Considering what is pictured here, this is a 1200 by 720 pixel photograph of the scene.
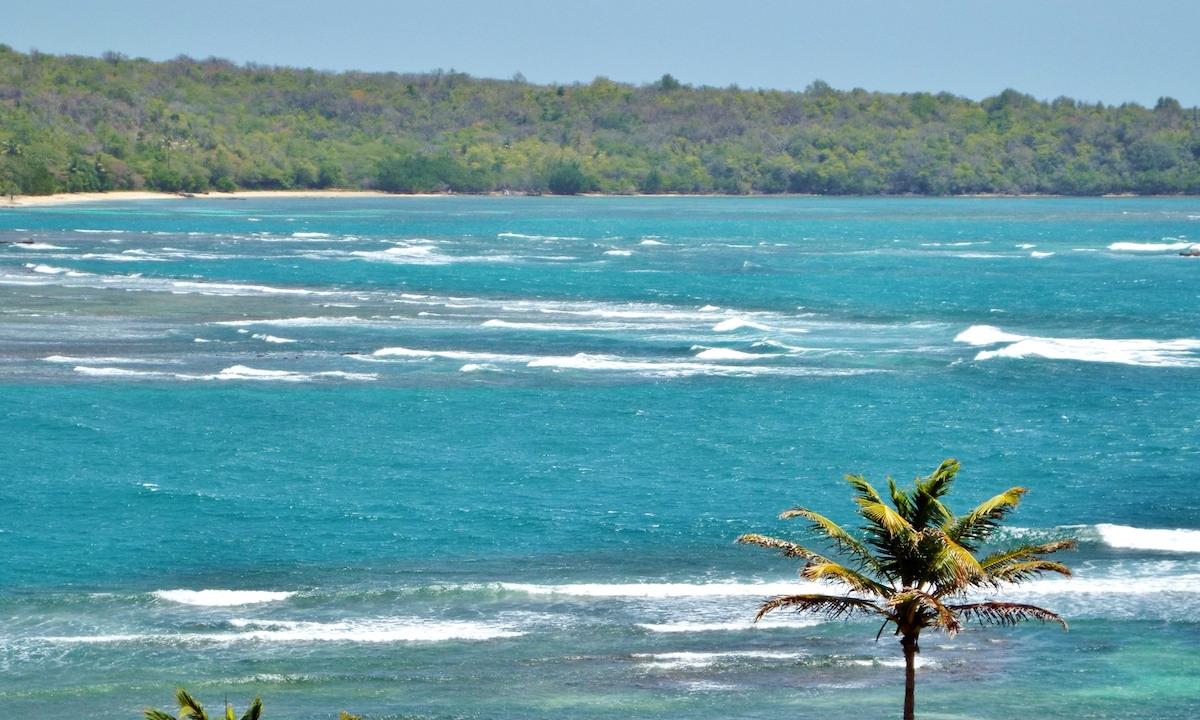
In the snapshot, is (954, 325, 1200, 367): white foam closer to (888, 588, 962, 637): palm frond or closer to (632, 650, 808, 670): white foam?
(632, 650, 808, 670): white foam

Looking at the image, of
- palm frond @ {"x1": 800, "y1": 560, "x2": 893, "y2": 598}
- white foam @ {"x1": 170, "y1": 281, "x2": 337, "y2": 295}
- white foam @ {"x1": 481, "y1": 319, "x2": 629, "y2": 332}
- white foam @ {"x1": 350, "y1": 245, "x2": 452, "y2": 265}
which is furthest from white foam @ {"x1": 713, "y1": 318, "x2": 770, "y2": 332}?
palm frond @ {"x1": 800, "y1": 560, "x2": 893, "y2": 598}

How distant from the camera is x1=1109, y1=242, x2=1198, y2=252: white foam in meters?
132

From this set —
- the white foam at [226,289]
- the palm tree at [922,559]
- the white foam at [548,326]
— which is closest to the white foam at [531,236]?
the white foam at [226,289]

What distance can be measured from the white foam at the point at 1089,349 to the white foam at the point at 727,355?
28.0ft

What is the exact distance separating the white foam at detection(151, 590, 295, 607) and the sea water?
97 millimetres

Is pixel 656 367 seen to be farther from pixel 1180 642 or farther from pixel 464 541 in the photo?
pixel 1180 642

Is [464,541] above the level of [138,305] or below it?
below

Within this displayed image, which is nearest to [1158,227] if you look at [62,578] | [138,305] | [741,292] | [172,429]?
[741,292]

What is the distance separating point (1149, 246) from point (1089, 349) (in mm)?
78416

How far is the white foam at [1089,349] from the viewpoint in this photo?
61312 mm

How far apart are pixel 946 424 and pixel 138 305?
4562 cm

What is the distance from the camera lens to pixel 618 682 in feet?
85.7

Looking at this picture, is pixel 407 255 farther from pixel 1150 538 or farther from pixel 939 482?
pixel 939 482

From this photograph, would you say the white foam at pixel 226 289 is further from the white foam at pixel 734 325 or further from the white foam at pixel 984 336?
the white foam at pixel 984 336
